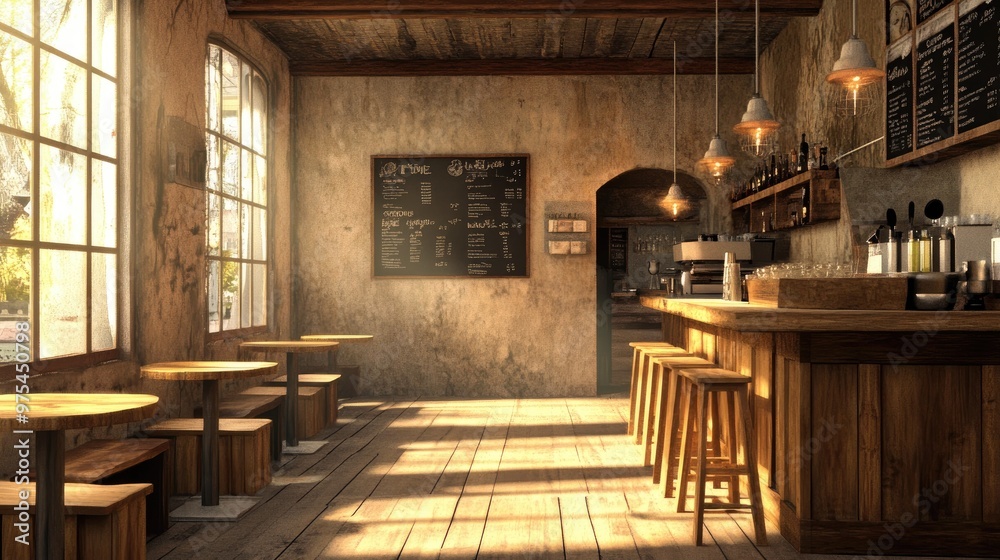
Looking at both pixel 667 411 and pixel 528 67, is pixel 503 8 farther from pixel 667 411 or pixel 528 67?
pixel 667 411

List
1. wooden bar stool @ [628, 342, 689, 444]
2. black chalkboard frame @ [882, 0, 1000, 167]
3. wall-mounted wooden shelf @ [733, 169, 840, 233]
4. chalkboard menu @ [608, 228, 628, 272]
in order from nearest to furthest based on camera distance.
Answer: black chalkboard frame @ [882, 0, 1000, 167]
wooden bar stool @ [628, 342, 689, 444]
wall-mounted wooden shelf @ [733, 169, 840, 233]
chalkboard menu @ [608, 228, 628, 272]

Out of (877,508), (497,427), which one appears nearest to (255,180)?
(497,427)

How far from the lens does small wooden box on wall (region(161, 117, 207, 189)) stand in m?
5.07

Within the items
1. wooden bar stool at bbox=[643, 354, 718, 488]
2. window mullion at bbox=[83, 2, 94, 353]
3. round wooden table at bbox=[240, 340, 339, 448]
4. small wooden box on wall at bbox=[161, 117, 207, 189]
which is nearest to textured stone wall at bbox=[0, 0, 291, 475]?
small wooden box on wall at bbox=[161, 117, 207, 189]

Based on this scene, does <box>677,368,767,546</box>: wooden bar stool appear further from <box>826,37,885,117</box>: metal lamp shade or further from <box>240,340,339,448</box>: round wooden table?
<box>240,340,339,448</box>: round wooden table

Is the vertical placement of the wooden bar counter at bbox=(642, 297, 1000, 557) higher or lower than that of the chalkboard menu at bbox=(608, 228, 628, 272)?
lower

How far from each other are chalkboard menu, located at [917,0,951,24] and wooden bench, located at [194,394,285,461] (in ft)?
13.7

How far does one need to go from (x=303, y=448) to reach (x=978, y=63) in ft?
14.0

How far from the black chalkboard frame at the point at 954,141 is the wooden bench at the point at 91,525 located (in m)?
3.82

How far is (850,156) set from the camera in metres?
5.74

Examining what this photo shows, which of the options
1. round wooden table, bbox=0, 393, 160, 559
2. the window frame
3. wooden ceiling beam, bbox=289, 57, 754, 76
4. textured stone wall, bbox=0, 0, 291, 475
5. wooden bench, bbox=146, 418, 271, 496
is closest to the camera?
round wooden table, bbox=0, 393, 160, 559

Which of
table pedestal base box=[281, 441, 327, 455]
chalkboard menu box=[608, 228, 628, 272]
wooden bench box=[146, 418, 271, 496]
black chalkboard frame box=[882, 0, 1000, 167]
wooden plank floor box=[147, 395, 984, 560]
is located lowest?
wooden plank floor box=[147, 395, 984, 560]

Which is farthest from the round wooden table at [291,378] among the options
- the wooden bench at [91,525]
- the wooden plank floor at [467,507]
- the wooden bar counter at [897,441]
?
the wooden bar counter at [897,441]

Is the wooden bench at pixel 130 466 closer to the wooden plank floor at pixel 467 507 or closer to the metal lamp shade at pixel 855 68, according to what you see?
the wooden plank floor at pixel 467 507
